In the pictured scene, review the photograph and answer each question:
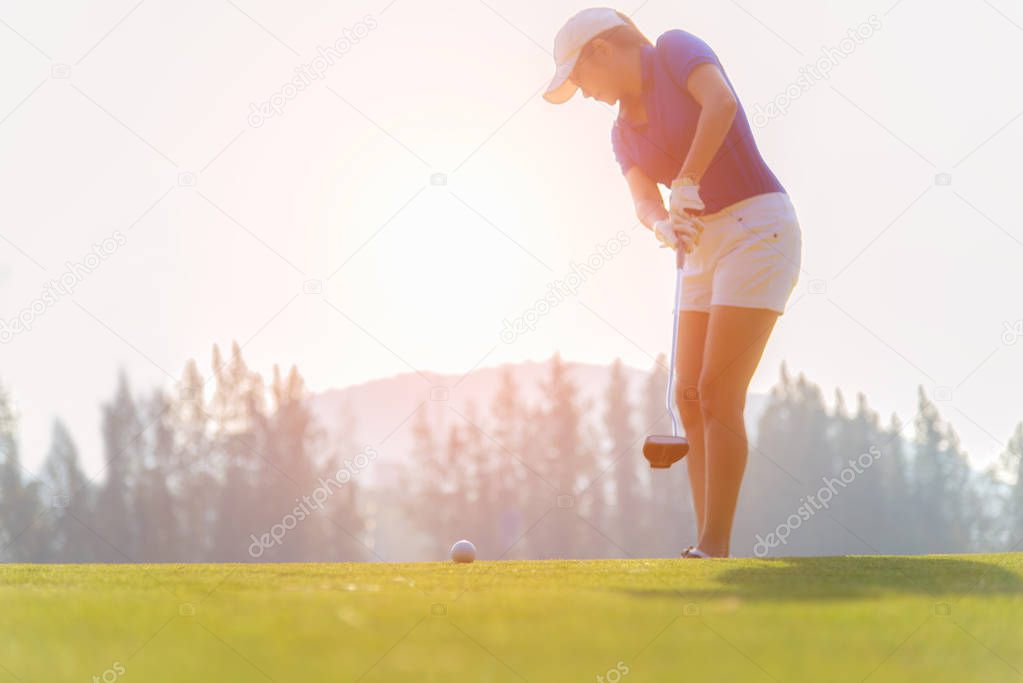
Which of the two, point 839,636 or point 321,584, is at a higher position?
point 839,636

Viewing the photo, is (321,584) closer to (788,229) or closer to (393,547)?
(788,229)

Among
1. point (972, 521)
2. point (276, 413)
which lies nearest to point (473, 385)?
point (276, 413)

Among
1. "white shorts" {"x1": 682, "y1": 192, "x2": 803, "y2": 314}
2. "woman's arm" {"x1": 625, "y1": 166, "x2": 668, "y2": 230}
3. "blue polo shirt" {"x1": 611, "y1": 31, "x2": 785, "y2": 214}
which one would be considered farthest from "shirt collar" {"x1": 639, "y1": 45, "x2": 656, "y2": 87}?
"white shorts" {"x1": 682, "y1": 192, "x2": 803, "y2": 314}

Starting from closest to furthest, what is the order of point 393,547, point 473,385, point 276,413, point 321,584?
point 321,584
point 276,413
point 473,385
point 393,547

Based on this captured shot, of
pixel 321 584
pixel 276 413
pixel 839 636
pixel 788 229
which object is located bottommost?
pixel 276 413

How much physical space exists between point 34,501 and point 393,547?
43117 millimetres

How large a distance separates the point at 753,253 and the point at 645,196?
87cm

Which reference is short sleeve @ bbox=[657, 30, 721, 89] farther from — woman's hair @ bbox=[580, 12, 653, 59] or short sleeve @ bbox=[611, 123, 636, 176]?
short sleeve @ bbox=[611, 123, 636, 176]

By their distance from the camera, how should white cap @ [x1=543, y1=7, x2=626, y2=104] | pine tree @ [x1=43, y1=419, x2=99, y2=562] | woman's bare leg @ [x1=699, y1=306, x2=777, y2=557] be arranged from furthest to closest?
pine tree @ [x1=43, y1=419, x2=99, y2=562] < white cap @ [x1=543, y1=7, x2=626, y2=104] < woman's bare leg @ [x1=699, y1=306, x2=777, y2=557]

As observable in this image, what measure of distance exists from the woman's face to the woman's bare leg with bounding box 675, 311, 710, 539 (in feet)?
3.94

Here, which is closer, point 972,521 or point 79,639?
point 79,639

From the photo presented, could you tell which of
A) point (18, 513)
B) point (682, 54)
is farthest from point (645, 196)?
point (18, 513)

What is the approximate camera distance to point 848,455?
63.9 m

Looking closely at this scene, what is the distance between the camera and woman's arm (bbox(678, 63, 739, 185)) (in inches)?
209
